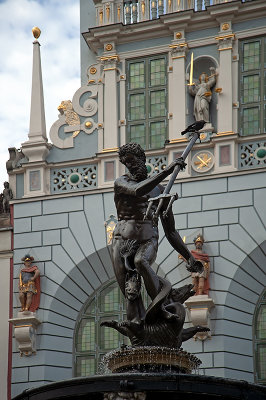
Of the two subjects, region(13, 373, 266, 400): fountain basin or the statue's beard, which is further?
the statue's beard

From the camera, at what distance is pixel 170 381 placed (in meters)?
13.1

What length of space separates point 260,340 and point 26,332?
4.50 m

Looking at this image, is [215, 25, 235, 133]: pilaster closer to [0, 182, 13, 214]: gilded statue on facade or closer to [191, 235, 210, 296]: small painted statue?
[191, 235, 210, 296]: small painted statue

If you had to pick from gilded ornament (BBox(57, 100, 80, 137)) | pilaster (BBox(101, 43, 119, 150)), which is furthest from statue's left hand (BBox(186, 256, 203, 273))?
gilded ornament (BBox(57, 100, 80, 137))

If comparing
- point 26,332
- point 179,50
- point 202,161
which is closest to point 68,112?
point 179,50

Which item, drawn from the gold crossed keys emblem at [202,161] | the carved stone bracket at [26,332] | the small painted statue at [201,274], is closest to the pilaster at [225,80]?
the gold crossed keys emblem at [202,161]

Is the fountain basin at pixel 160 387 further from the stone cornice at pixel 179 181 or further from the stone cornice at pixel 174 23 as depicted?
the stone cornice at pixel 174 23

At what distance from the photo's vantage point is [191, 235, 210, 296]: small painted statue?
73.2ft

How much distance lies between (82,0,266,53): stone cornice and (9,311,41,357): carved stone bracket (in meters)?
6.01

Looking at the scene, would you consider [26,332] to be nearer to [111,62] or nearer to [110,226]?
[110,226]

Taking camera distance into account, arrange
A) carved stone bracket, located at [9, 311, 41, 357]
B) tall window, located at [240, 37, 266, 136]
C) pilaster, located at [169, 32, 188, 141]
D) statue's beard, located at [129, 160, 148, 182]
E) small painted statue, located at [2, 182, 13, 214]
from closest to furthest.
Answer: statue's beard, located at [129, 160, 148, 182] → carved stone bracket, located at [9, 311, 41, 357] → tall window, located at [240, 37, 266, 136] → pilaster, located at [169, 32, 188, 141] → small painted statue, located at [2, 182, 13, 214]

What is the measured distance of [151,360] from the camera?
553 inches

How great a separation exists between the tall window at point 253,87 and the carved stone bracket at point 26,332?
553cm

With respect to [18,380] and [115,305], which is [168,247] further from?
[18,380]
